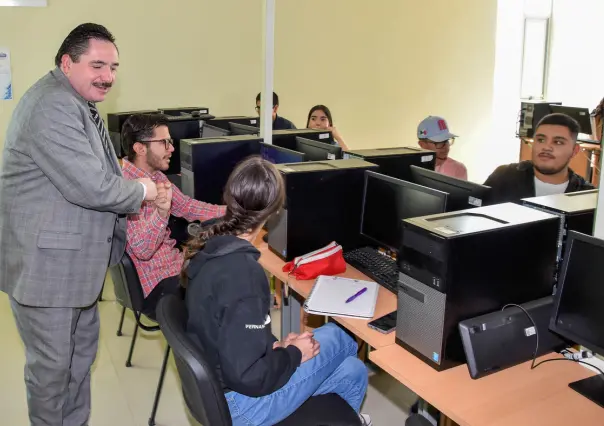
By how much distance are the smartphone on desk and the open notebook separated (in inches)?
2.0

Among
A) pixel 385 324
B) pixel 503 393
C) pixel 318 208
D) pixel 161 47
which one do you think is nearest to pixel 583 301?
pixel 503 393

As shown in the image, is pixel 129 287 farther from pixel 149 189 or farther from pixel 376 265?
pixel 376 265

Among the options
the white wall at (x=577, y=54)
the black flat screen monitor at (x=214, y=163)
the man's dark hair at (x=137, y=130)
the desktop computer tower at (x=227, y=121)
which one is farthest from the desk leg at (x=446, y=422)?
the white wall at (x=577, y=54)

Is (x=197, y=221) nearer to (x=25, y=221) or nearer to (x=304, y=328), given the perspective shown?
(x=304, y=328)

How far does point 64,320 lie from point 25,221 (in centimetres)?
38

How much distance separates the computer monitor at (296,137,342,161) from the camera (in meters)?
2.90

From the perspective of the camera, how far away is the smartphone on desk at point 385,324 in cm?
187

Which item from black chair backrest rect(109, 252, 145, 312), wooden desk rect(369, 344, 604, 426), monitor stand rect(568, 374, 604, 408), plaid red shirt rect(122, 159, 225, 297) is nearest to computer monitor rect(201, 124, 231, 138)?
plaid red shirt rect(122, 159, 225, 297)

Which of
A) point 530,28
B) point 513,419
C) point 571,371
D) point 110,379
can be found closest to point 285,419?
point 513,419

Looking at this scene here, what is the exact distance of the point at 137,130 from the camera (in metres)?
2.76

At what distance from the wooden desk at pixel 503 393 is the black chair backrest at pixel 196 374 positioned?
50cm

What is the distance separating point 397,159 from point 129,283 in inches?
53.1

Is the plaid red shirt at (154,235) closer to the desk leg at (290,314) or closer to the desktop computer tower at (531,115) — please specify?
the desk leg at (290,314)

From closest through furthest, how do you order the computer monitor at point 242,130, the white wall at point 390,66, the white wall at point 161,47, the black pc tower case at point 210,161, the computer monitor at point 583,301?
the computer monitor at point 583,301 → the black pc tower case at point 210,161 → the computer monitor at point 242,130 → the white wall at point 161,47 → the white wall at point 390,66
